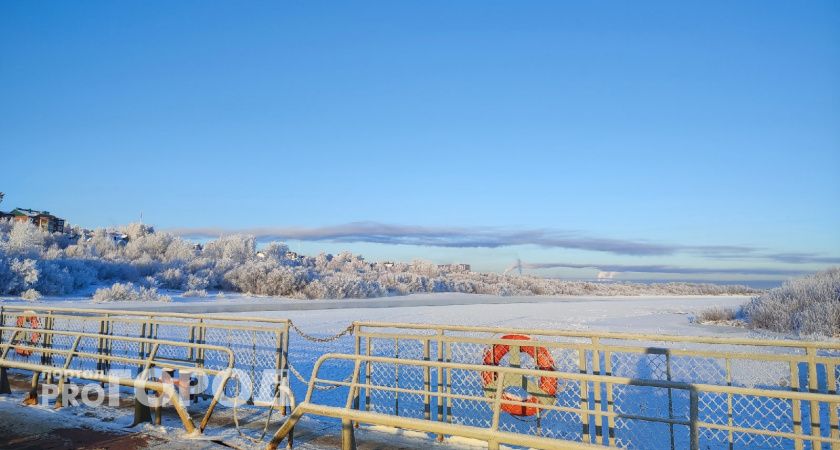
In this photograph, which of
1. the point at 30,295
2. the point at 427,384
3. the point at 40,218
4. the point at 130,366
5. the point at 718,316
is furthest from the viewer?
the point at 40,218

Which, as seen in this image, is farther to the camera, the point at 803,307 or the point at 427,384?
the point at 803,307

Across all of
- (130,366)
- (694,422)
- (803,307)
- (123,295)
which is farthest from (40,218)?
(694,422)

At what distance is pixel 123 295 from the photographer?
101ft

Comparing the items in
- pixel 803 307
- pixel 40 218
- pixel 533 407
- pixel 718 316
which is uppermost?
pixel 40 218

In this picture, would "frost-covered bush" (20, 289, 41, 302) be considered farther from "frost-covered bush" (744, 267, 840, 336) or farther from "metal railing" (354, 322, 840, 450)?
"frost-covered bush" (744, 267, 840, 336)

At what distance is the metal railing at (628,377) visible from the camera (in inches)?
224

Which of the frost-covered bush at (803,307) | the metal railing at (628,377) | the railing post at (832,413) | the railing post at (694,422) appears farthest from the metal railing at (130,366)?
the frost-covered bush at (803,307)

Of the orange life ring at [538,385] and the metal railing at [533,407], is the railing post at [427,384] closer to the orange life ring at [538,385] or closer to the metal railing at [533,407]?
the metal railing at [533,407]

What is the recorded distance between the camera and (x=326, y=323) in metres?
23.9

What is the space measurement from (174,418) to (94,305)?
22255mm

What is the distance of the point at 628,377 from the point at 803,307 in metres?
19.1

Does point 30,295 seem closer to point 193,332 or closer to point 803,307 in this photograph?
point 193,332

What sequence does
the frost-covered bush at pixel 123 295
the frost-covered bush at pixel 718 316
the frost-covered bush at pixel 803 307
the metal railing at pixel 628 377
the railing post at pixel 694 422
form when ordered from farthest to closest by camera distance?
the frost-covered bush at pixel 123 295 < the frost-covered bush at pixel 718 316 < the frost-covered bush at pixel 803 307 < the metal railing at pixel 628 377 < the railing post at pixel 694 422

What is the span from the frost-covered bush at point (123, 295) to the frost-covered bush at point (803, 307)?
1193 inches
